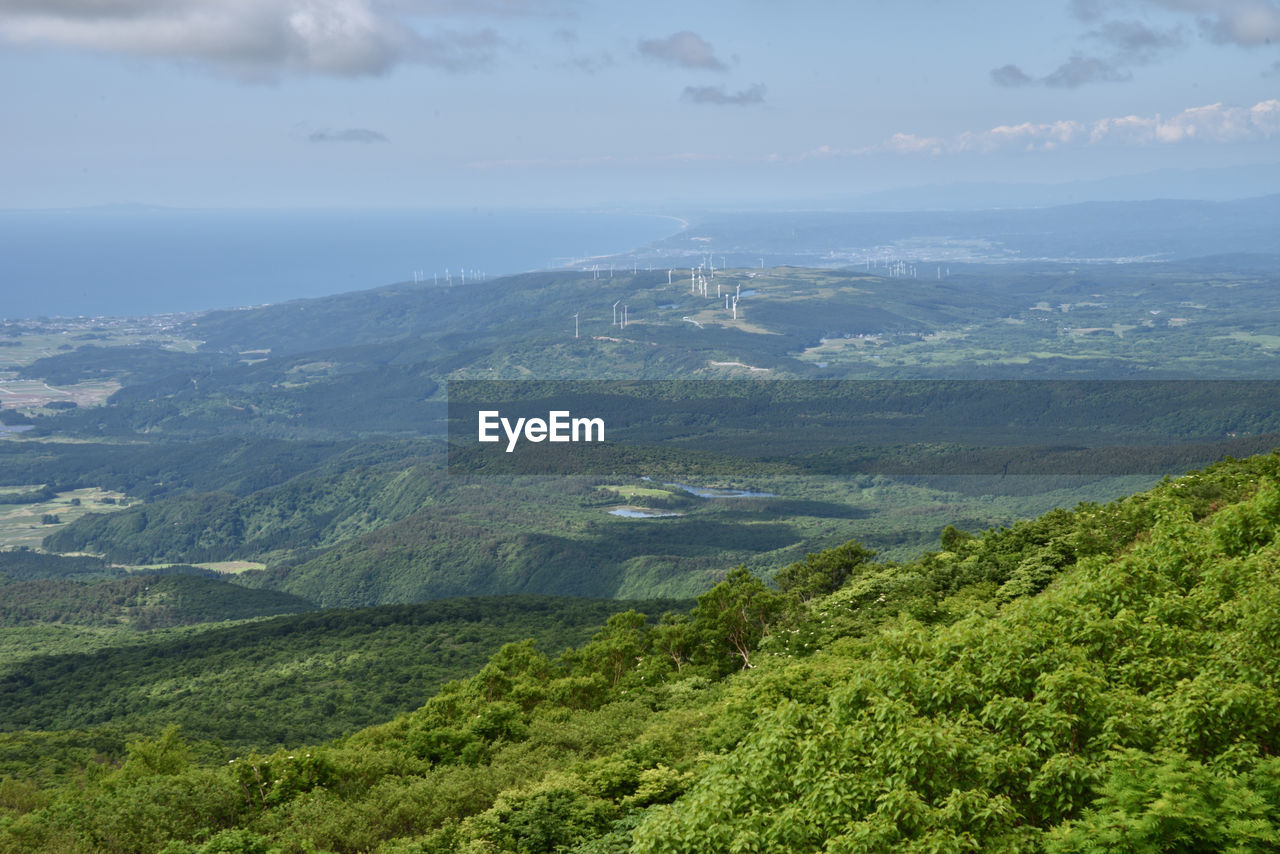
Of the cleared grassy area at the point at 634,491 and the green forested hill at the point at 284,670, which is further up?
the green forested hill at the point at 284,670

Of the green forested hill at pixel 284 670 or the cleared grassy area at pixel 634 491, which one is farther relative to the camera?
the cleared grassy area at pixel 634 491

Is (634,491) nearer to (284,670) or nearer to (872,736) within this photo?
(284,670)

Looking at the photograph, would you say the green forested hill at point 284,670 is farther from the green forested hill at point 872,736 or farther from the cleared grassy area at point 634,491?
the cleared grassy area at point 634,491

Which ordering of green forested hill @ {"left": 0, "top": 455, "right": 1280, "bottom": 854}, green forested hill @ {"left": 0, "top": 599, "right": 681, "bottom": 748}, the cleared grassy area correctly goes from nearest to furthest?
green forested hill @ {"left": 0, "top": 455, "right": 1280, "bottom": 854}
green forested hill @ {"left": 0, "top": 599, "right": 681, "bottom": 748}
the cleared grassy area

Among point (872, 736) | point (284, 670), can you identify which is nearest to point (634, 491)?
point (284, 670)

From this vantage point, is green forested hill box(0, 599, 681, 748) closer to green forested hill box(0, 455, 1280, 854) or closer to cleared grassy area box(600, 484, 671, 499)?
green forested hill box(0, 455, 1280, 854)

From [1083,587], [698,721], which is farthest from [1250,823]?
[698,721]

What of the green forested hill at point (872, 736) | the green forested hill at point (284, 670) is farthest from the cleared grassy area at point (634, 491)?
the green forested hill at point (872, 736)

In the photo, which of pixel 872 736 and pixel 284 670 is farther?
pixel 284 670

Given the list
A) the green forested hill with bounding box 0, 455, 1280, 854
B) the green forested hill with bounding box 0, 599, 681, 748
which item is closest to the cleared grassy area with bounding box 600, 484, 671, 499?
the green forested hill with bounding box 0, 599, 681, 748
